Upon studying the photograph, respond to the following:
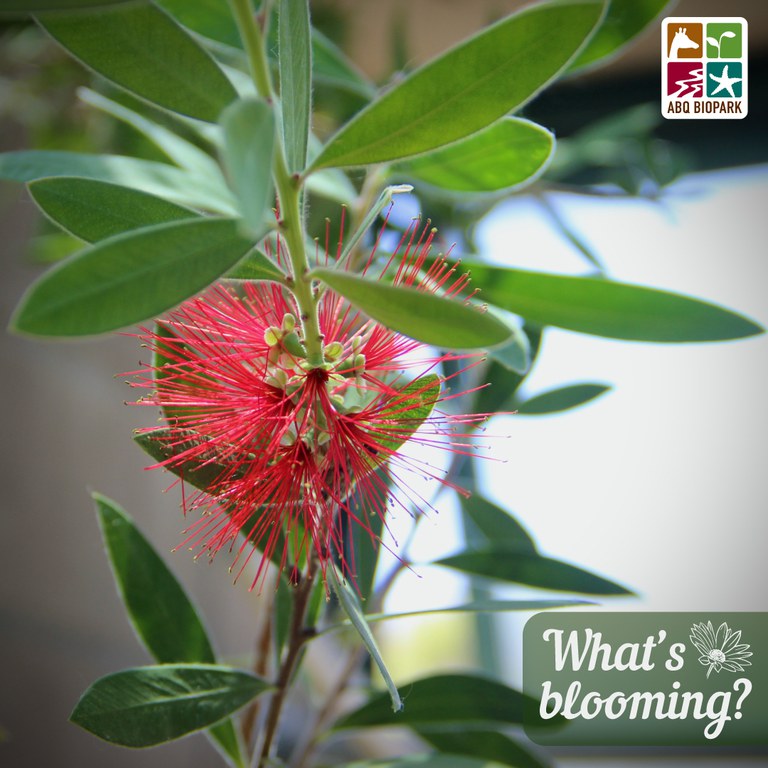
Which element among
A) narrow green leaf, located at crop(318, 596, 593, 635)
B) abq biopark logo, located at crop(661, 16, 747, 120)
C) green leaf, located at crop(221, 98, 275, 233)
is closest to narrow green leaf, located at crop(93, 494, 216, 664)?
narrow green leaf, located at crop(318, 596, 593, 635)

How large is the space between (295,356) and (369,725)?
35 centimetres

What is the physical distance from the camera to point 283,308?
15.6 inches

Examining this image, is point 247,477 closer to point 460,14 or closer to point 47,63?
point 47,63

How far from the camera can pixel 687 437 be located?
1.63m

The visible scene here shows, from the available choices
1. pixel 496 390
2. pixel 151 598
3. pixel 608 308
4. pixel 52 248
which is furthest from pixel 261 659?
pixel 52 248

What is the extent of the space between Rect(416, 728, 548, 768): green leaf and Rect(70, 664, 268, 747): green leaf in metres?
0.21

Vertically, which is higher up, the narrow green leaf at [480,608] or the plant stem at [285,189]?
the plant stem at [285,189]

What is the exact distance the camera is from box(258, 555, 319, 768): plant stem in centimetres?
41

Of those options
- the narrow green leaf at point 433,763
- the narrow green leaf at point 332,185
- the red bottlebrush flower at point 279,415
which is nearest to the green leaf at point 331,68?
the narrow green leaf at point 332,185

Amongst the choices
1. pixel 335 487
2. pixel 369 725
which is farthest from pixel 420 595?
pixel 335 487

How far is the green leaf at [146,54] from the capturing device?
1.02ft

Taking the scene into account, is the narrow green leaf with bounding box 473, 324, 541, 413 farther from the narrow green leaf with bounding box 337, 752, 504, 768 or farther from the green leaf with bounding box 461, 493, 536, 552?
the narrow green leaf with bounding box 337, 752, 504, 768

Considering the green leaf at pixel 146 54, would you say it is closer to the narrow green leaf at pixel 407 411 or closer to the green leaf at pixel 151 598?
the narrow green leaf at pixel 407 411

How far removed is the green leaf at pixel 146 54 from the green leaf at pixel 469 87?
61 millimetres
